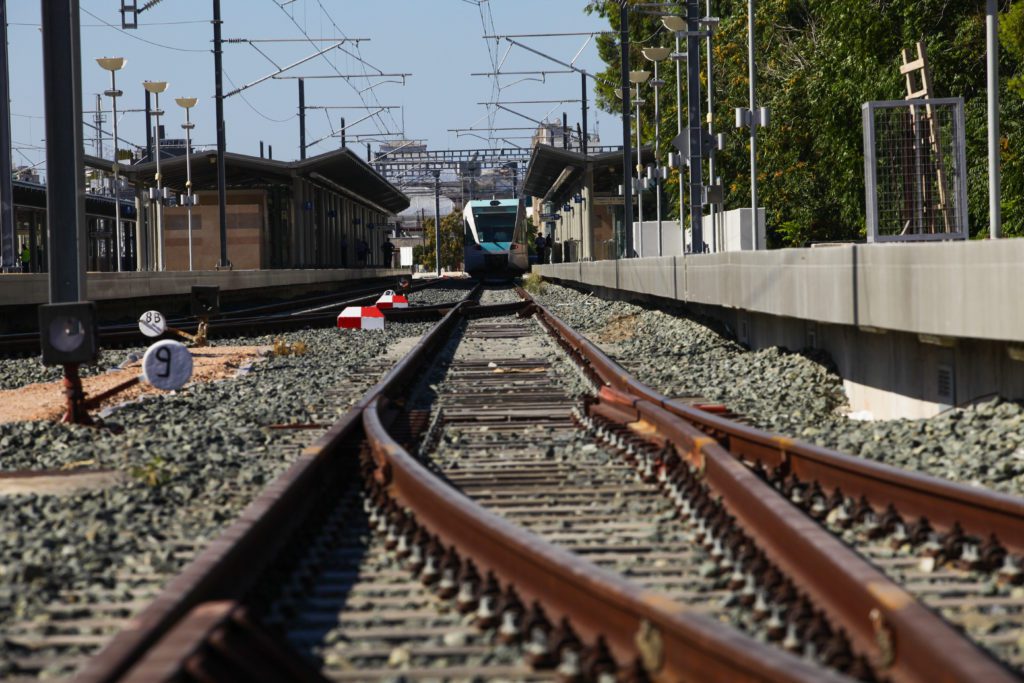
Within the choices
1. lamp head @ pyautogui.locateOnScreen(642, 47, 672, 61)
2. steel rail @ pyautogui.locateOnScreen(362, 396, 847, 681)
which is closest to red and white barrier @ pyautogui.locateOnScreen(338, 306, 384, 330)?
steel rail @ pyautogui.locateOnScreen(362, 396, 847, 681)

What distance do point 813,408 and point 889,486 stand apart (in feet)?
15.5

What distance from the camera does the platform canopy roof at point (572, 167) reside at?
61375 mm

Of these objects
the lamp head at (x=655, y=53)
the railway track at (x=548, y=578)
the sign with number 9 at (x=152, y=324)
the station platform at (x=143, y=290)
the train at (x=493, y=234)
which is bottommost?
the railway track at (x=548, y=578)

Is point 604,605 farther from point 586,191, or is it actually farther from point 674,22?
point 586,191

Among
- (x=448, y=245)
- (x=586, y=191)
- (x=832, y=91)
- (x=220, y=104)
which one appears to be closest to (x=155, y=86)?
(x=220, y=104)

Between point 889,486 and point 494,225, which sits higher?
point 494,225

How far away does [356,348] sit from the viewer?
18.1 meters

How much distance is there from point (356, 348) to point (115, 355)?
112 inches

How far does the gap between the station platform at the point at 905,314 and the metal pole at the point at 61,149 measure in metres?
5.57

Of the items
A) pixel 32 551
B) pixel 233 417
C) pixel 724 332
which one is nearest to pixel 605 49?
pixel 724 332

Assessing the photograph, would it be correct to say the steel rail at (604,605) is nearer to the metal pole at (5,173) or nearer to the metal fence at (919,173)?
the metal fence at (919,173)

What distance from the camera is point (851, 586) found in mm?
3824

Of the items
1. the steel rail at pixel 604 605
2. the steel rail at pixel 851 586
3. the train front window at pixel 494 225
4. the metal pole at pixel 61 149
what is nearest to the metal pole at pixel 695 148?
the metal pole at pixel 61 149

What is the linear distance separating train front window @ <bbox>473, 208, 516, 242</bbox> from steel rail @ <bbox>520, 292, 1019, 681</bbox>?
176 ft
